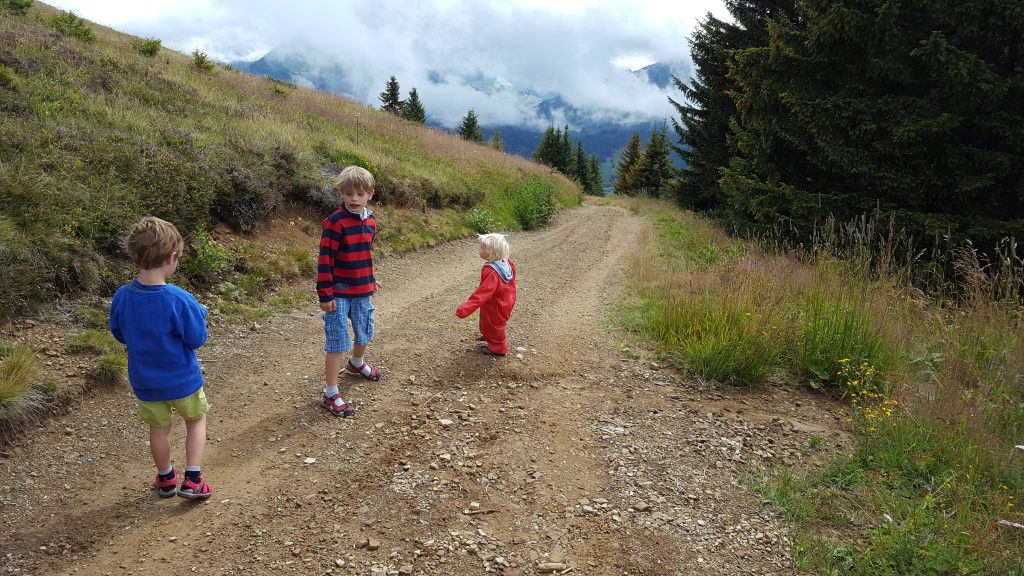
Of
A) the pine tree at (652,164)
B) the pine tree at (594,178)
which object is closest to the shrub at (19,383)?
the pine tree at (652,164)

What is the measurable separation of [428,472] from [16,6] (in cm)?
2088

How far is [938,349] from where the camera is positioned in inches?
203

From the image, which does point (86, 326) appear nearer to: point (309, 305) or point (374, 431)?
point (309, 305)

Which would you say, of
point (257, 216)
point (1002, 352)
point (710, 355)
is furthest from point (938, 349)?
point (257, 216)

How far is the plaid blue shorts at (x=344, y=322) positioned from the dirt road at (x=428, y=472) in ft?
1.71

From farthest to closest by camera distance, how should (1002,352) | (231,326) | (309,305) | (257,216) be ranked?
(257,216)
(309,305)
(231,326)
(1002,352)

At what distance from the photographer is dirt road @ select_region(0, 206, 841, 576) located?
282 centimetres

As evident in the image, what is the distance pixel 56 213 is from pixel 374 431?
4.45 metres

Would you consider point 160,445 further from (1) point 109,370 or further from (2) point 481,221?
(2) point 481,221

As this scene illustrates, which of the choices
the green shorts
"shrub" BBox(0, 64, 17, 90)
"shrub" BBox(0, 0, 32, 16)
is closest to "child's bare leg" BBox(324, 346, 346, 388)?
the green shorts

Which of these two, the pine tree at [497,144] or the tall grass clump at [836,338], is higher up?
the pine tree at [497,144]

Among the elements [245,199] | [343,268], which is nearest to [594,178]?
[245,199]

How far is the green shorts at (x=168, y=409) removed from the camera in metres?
3.12

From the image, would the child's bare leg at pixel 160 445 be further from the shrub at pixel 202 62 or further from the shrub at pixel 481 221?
the shrub at pixel 202 62
